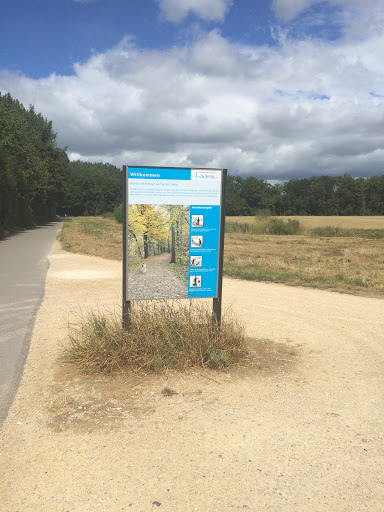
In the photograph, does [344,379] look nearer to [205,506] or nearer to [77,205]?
[205,506]

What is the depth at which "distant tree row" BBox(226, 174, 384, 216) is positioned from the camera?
109 m

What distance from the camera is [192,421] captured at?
3.76m

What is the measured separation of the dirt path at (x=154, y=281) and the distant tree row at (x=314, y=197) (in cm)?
10288

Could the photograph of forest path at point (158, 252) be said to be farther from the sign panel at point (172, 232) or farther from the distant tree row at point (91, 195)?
the distant tree row at point (91, 195)

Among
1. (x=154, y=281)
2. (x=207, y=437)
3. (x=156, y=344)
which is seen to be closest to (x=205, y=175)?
(x=154, y=281)

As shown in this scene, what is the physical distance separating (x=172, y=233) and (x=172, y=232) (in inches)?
0.6

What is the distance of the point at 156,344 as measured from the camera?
16.2ft

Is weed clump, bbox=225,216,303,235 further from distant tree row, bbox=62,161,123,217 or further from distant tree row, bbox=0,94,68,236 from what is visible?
distant tree row, bbox=62,161,123,217

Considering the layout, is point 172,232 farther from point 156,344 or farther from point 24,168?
point 24,168

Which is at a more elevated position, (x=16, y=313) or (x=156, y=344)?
(x=156, y=344)

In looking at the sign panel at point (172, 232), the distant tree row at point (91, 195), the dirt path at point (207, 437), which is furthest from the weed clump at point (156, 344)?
the distant tree row at point (91, 195)

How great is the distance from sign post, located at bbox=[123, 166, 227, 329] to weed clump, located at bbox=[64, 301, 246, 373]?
22 centimetres

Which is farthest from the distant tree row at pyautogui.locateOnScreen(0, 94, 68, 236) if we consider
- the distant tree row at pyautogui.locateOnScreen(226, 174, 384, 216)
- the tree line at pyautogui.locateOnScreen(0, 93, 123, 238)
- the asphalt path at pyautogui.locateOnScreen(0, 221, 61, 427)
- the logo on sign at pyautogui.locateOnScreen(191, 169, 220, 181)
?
the distant tree row at pyautogui.locateOnScreen(226, 174, 384, 216)

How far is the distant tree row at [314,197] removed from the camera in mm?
109312
